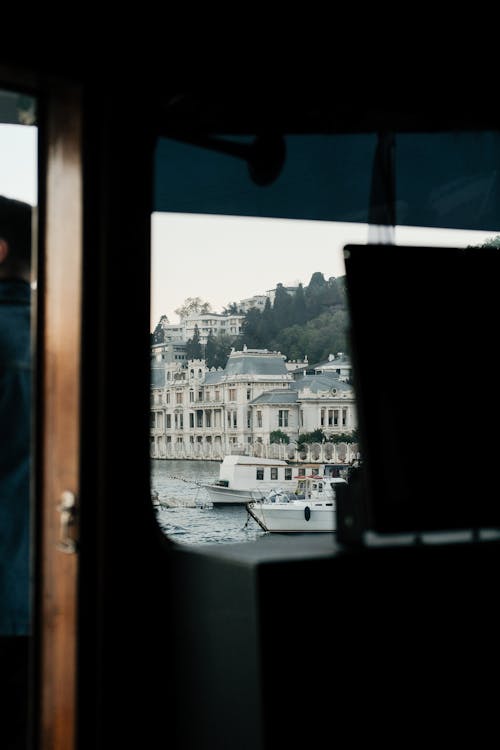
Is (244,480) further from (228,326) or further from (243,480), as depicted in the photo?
(228,326)

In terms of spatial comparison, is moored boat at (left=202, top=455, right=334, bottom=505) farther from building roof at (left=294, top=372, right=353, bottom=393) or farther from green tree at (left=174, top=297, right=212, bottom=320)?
green tree at (left=174, top=297, right=212, bottom=320)

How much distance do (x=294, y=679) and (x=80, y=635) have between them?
41 centimetres

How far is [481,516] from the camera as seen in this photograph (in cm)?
144

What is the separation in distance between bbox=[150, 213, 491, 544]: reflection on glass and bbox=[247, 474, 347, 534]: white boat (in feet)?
24.1

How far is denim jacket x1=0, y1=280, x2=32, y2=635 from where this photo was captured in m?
2.27

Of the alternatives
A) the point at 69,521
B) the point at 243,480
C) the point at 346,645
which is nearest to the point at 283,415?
the point at 243,480

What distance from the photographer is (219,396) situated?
160 inches

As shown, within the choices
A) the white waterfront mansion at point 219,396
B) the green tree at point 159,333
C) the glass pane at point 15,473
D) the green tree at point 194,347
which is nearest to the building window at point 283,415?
the white waterfront mansion at point 219,396

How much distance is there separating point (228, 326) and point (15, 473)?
3.85 feet

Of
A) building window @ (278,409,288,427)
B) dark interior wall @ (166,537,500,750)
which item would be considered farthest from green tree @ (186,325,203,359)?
building window @ (278,409,288,427)

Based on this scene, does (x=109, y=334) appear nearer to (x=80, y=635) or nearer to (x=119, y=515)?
(x=119, y=515)

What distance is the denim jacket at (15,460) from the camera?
227 centimetres

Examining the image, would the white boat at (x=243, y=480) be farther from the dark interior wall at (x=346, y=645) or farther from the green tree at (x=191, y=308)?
the dark interior wall at (x=346, y=645)

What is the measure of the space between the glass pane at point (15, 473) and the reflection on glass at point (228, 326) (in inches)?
15.4
